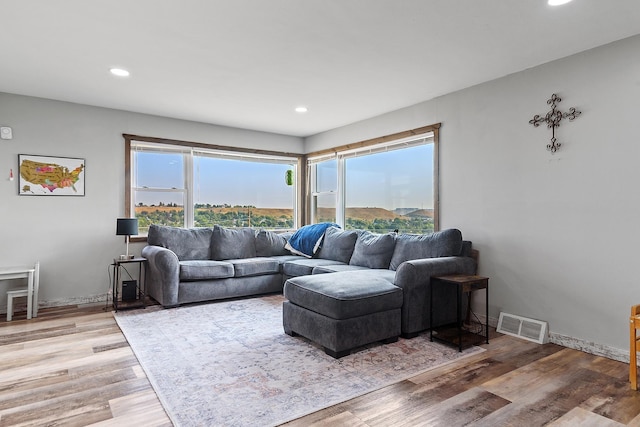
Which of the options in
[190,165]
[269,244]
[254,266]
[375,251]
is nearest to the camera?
[375,251]

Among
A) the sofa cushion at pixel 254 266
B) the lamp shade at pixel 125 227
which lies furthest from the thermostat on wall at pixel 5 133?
the sofa cushion at pixel 254 266

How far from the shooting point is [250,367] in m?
2.63

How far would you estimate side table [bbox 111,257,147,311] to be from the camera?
421 centimetres

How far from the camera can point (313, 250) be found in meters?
5.34

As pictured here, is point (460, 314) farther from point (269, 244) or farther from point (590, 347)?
point (269, 244)

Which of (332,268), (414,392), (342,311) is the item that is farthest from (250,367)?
(332,268)

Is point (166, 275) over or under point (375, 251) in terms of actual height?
under

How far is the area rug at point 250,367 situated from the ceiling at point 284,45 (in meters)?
2.43

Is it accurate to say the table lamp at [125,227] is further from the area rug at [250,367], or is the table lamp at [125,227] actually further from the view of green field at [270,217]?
the area rug at [250,367]

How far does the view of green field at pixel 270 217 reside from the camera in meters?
4.71

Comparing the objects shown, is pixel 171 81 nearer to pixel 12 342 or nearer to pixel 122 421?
pixel 12 342

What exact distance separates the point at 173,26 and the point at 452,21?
6.41 feet

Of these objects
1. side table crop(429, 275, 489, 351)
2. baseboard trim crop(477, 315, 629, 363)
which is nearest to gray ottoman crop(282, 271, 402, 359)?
side table crop(429, 275, 489, 351)

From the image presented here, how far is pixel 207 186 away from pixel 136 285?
1769 millimetres
